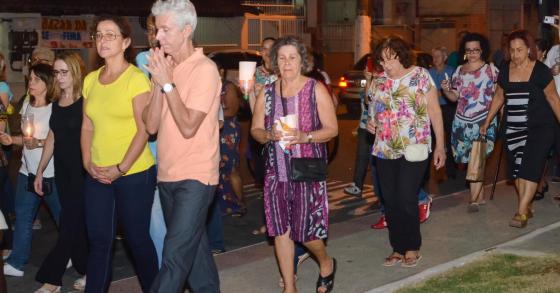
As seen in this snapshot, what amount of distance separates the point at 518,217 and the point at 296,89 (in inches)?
142

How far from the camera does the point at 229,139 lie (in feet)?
32.7

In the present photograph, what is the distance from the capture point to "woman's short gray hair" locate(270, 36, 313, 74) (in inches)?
266

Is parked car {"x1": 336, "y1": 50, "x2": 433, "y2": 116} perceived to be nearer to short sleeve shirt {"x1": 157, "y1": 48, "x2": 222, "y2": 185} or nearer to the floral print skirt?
the floral print skirt

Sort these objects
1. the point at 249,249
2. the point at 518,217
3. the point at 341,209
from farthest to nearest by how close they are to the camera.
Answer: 1. the point at 341,209
2. the point at 518,217
3. the point at 249,249

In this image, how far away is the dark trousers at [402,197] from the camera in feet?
25.5

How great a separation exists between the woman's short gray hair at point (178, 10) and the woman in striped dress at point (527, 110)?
14.8ft

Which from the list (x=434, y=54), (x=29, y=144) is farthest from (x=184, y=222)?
(x=434, y=54)

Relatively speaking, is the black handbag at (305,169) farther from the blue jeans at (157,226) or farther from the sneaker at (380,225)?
the sneaker at (380,225)

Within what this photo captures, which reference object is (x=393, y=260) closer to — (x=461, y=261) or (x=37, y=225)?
(x=461, y=261)

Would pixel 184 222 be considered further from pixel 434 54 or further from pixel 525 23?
pixel 525 23

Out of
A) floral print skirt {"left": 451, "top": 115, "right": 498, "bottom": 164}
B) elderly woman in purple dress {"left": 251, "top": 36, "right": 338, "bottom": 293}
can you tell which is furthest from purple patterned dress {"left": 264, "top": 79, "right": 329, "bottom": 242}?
floral print skirt {"left": 451, "top": 115, "right": 498, "bottom": 164}

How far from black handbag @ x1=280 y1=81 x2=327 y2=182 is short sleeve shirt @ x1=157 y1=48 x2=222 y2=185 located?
0.96 m

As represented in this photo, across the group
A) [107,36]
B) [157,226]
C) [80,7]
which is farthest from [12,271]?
[80,7]

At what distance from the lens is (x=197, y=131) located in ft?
18.8
